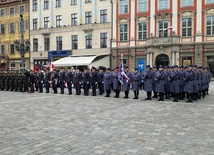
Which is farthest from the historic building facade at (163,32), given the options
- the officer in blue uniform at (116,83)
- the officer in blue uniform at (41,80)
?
the officer in blue uniform at (116,83)

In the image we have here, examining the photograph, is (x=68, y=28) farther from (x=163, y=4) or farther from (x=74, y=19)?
(x=163, y=4)

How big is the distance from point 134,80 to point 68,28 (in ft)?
80.1

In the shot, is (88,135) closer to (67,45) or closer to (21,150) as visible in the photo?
(21,150)

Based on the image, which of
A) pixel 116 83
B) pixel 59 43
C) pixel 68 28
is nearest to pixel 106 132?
pixel 116 83

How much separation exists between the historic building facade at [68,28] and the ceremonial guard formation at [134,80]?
1607cm

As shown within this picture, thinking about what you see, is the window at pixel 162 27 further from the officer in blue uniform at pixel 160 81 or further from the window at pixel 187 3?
the officer in blue uniform at pixel 160 81

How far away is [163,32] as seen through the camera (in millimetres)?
29516

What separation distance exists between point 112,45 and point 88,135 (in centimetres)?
2707

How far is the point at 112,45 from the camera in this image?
107 feet

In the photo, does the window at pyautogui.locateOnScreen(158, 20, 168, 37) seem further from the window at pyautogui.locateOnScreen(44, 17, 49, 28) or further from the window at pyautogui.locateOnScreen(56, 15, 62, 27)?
the window at pyautogui.locateOnScreen(44, 17, 49, 28)

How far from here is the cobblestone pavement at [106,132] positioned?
16.9 feet

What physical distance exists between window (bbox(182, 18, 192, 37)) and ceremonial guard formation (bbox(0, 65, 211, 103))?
45.7ft

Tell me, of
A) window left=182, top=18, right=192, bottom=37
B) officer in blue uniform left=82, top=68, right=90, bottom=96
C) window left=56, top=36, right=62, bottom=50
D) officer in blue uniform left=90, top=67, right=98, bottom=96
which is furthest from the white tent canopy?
officer in blue uniform left=90, top=67, right=98, bottom=96

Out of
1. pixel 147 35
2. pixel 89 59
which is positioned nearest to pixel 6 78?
→ pixel 89 59
